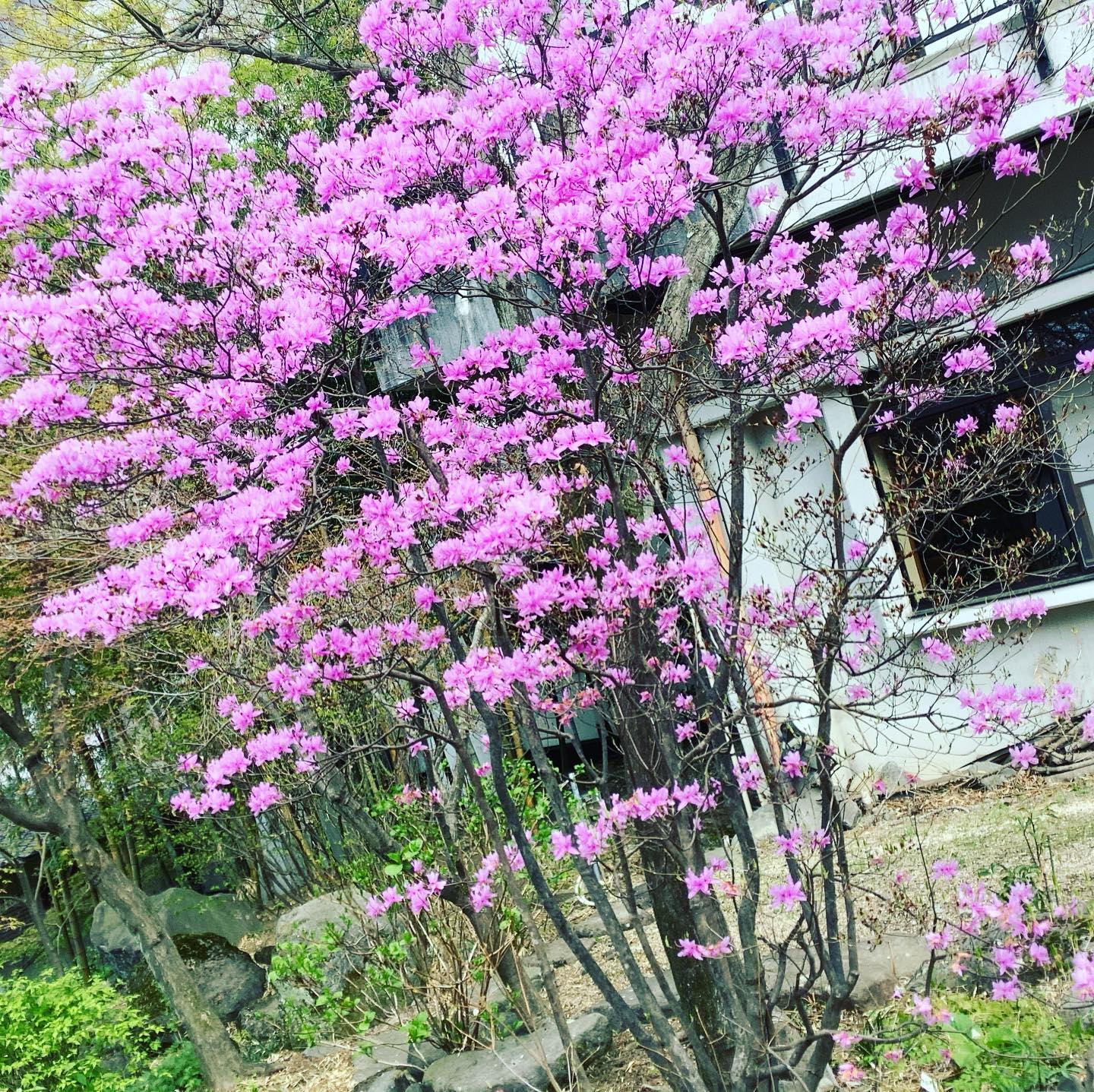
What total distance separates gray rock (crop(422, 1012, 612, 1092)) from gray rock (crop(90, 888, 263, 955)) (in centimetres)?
534

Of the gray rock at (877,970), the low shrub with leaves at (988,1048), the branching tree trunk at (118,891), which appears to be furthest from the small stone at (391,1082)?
the low shrub with leaves at (988,1048)

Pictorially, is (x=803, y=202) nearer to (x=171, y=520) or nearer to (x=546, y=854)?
(x=546, y=854)

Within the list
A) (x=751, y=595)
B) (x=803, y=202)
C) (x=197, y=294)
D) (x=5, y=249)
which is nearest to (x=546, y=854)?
(x=751, y=595)

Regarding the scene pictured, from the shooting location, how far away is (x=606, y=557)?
151 inches

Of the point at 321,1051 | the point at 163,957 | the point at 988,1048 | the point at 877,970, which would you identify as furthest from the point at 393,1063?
the point at 988,1048

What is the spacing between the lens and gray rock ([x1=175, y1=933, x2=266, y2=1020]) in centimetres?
862

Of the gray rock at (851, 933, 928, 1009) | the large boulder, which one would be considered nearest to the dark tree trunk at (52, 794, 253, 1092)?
the large boulder

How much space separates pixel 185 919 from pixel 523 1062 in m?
6.39

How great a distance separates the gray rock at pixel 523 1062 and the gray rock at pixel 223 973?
14.4ft

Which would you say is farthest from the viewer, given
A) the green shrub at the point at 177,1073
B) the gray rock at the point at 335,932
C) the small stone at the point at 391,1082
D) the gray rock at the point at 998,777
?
the green shrub at the point at 177,1073

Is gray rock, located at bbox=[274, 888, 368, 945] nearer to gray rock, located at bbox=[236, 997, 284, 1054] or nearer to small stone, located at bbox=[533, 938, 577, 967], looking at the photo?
gray rock, located at bbox=[236, 997, 284, 1054]

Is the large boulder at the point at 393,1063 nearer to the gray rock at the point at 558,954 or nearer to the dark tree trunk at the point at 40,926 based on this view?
the gray rock at the point at 558,954

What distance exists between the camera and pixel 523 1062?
457 cm

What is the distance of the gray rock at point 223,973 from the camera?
8625 millimetres
